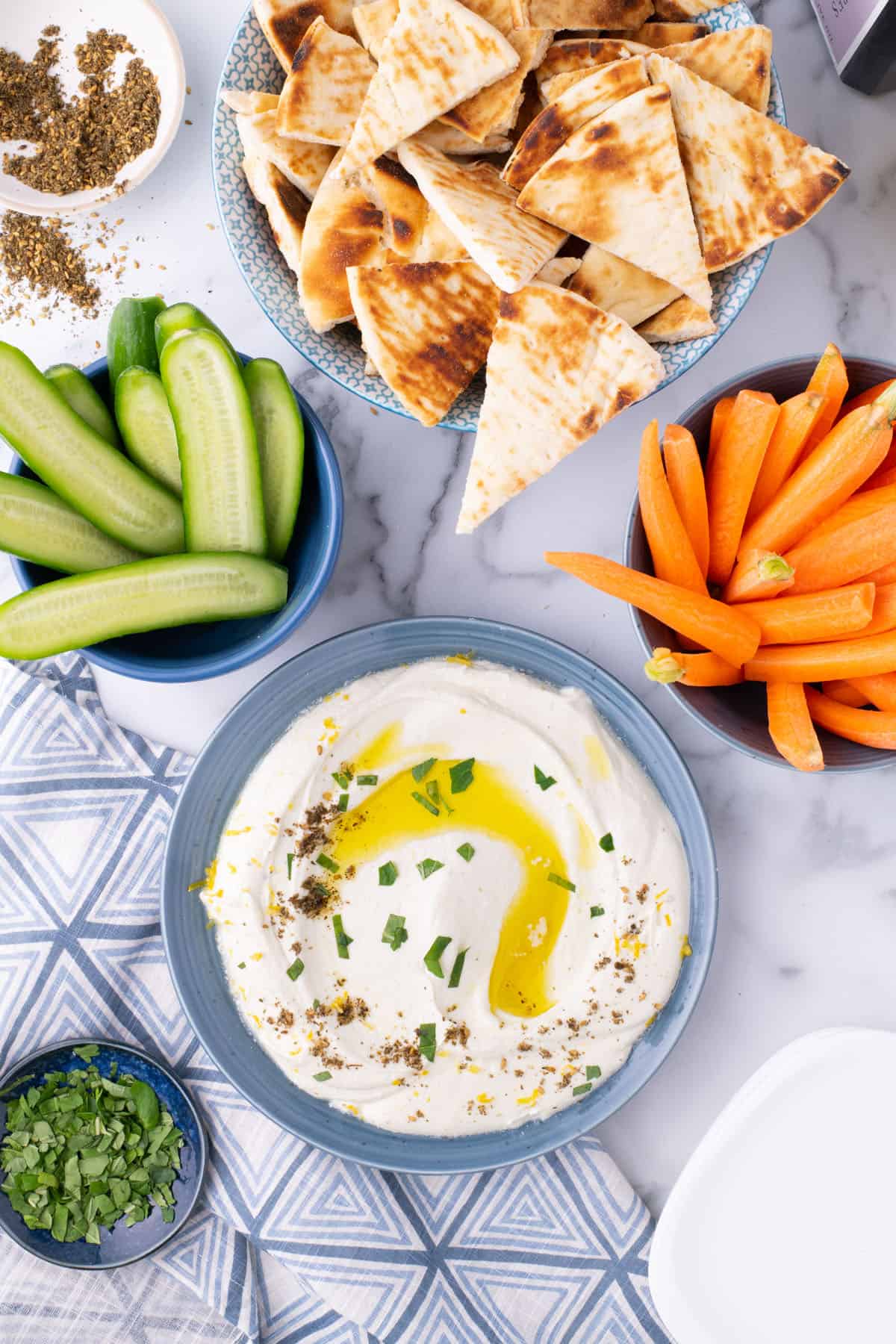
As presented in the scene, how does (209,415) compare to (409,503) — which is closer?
(209,415)

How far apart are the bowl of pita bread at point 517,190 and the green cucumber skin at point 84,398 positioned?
303 mm

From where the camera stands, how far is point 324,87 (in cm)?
160

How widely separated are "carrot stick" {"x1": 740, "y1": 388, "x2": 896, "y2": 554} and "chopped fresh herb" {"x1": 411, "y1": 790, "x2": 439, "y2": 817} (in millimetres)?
648

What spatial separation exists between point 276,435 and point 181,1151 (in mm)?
1284

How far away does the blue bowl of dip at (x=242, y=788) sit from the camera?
1.93 meters

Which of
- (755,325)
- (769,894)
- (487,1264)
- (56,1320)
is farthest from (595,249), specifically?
(56,1320)

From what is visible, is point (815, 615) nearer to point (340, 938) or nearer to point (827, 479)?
point (827, 479)

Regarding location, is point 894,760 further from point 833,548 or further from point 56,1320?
point 56,1320

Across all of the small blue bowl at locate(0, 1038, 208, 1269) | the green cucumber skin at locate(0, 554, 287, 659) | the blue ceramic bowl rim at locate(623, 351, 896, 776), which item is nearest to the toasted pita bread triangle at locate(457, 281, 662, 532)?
the blue ceramic bowl rim at locate(623, 351, 896, 776)

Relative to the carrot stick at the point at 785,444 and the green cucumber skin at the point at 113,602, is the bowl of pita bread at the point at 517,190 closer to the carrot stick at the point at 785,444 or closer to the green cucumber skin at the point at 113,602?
the carrot stick at the point at 785,444

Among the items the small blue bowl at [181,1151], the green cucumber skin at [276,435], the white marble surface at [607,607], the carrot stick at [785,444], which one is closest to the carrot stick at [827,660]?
the carrot stick at [785,444]

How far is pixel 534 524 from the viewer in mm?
2021

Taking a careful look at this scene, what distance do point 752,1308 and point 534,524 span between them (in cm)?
143

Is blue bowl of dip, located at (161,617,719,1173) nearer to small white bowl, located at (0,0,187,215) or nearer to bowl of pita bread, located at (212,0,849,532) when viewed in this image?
bowl of pita bread, located at (212,0,849,532)
